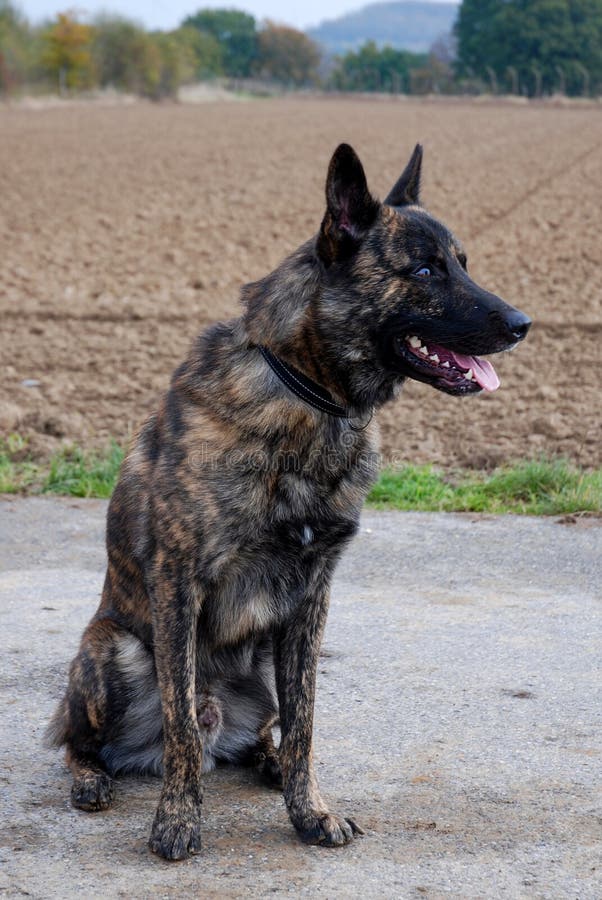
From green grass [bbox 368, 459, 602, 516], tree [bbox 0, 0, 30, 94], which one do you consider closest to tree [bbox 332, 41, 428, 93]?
tree [bbox 0, 0, 30, 94]

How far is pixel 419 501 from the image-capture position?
6.77 metres

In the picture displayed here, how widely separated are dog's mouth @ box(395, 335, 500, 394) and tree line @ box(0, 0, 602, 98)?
67.7 metres

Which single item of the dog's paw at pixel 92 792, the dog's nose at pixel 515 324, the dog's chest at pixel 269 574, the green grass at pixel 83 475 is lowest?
the green grass at pixel 83 475

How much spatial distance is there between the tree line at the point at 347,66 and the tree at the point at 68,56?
0.23 ft

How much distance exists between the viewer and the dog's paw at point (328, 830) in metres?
3.34

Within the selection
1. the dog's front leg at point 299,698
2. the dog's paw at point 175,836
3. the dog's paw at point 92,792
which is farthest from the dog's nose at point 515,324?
the dog's paw at point 92,792

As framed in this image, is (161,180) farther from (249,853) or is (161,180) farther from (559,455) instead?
(249,853)

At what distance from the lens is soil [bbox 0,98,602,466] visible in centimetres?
860

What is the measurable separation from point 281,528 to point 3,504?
3743 mm

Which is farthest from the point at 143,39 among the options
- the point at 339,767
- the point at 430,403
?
the point at 339,767

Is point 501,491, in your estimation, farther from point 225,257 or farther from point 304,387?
point 225,257

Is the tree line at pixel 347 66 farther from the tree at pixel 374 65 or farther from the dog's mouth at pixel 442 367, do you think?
the dog's mouth at pixel 442 367

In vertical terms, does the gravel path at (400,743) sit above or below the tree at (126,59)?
below

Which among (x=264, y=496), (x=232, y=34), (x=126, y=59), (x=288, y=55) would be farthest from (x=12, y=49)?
(x=232, y=34)
